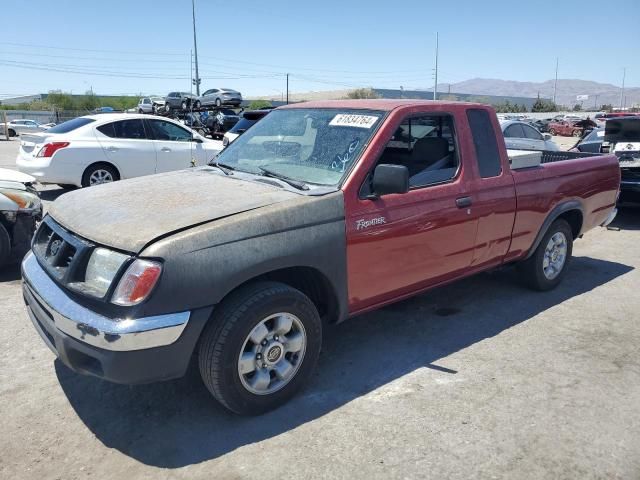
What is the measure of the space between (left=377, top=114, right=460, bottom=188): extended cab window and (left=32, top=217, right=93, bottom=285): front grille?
2258 mm

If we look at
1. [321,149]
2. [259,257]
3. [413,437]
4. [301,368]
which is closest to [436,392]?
[413,437]

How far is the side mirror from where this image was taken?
134 inches

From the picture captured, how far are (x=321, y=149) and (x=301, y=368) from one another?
1.53 metres

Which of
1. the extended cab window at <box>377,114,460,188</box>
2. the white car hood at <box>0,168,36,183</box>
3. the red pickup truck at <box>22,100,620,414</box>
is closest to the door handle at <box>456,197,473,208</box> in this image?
the red pickup truck at <box>22,100,620,414</box>

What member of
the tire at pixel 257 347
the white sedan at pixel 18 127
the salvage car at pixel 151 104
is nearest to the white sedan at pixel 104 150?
the tire at pixel 257 347

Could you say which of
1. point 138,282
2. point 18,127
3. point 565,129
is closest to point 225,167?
point 138,282

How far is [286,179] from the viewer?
3736 millimetres

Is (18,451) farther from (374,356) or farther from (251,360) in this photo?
(374,356)

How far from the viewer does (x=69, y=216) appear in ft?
11.0

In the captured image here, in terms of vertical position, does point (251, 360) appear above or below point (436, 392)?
above

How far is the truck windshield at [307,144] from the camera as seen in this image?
12.1ft

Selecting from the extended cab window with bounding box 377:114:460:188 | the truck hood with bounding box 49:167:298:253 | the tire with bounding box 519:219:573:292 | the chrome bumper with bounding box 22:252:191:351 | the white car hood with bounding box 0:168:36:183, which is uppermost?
the extended cab window with bounding box 377:114:460:188

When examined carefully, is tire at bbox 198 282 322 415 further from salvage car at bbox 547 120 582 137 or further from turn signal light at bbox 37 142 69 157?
salvage car at bbox 547 120 582 137

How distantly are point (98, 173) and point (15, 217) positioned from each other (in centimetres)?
444
